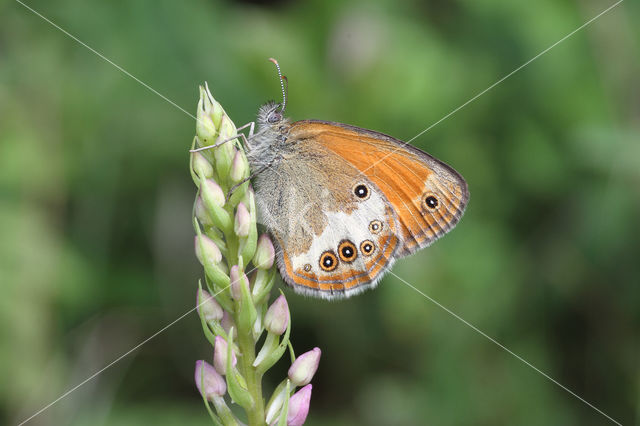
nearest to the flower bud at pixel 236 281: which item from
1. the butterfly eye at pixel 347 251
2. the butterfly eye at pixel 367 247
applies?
the butterfly eye at pixel 347 251

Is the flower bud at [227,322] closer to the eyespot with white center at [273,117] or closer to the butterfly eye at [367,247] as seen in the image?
the butterfly eye at [367,247]

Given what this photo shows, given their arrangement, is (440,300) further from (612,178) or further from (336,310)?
(612,178)

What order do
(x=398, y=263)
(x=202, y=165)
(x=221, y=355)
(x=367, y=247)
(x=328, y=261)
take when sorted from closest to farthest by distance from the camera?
(x=221, y=355) → (x=202, y=165) → (x=328, y=261) → (x=367, y=247) → (x=398, y=263)

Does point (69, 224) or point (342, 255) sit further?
point (69, 224)

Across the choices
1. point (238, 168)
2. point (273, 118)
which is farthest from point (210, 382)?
point (273, 118)

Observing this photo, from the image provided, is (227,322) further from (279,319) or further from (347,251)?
(347,251)

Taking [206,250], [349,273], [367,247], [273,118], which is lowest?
[349,273]

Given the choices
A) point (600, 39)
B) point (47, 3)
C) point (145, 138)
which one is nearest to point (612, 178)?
point (600, 39)
